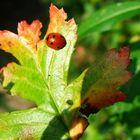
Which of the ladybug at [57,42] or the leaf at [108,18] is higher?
the leaf at [108,18]

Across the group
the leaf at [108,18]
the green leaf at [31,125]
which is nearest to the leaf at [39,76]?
the green leaf at [31,125]

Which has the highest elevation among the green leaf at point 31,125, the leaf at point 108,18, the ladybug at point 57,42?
the leaf at point 108,18

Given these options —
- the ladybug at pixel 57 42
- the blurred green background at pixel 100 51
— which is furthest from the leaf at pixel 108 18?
the ladybug at pixel 57 42

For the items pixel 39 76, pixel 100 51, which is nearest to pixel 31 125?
pixel 39 76

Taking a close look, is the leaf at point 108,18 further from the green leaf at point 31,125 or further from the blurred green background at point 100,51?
the green leaf at point 31,125

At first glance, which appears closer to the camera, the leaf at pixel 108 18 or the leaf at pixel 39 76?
the leaf at pixel 39 76

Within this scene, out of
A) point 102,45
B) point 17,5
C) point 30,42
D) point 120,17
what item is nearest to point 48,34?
point 30,42

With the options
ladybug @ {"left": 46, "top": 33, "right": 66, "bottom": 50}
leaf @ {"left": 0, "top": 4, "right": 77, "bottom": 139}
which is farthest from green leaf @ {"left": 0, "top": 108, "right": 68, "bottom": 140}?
ladybug @ {"left": 46, "top": 33, "right": 66, "bottom": 50}
